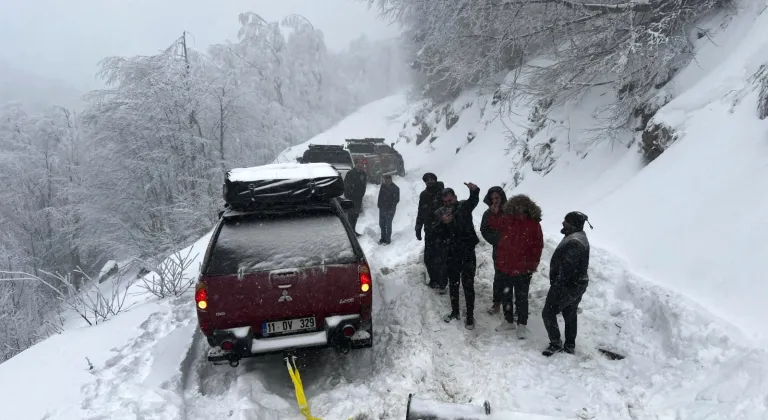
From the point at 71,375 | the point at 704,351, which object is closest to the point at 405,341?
the point at 704,351

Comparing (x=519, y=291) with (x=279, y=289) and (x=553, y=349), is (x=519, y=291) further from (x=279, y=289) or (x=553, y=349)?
(x=279, y=289)

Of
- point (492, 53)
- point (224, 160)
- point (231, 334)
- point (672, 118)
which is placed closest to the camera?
point (231, 334)

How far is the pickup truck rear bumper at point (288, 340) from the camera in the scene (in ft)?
13.0

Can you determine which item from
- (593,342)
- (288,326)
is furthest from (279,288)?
(593,342)

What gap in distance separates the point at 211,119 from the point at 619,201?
18.9 metres

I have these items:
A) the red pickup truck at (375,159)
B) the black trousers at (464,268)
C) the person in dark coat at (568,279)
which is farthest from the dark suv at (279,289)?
the red pickup truck at (375,159)

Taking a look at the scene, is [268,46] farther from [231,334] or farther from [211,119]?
[231,334]

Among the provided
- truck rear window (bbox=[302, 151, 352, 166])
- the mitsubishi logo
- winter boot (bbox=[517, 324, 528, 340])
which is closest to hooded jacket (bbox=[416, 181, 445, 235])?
winter boot (bbox=[517, 324, 528, 340])

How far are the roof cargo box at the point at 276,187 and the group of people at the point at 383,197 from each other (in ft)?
12.5

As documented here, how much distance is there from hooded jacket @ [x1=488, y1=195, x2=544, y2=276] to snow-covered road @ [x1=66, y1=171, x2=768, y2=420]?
0.89 meters

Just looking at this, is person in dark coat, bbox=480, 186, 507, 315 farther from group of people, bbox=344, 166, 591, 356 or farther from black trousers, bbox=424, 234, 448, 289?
black trousers, bbox=424, 234, 448, 289

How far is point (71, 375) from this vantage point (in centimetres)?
421

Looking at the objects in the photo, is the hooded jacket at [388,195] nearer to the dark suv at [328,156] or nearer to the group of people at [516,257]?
the group of people at [516,257]

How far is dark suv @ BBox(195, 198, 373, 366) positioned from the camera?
3943 mm
